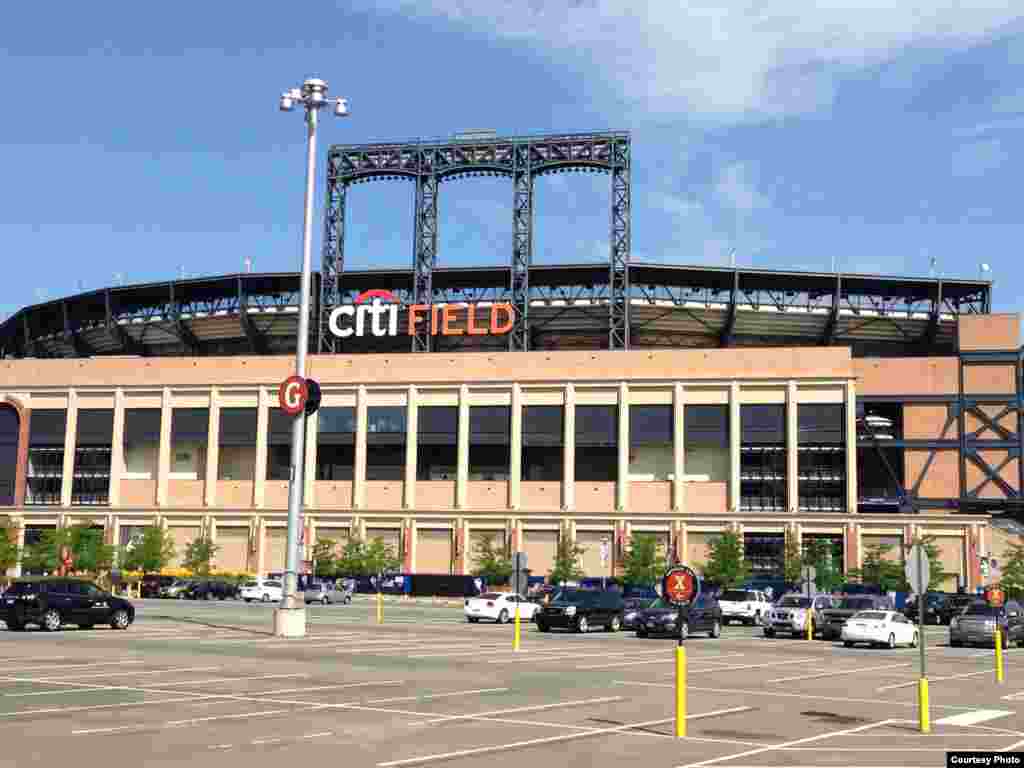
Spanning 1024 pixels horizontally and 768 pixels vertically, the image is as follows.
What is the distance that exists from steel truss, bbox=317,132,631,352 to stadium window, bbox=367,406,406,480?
669 centimetres

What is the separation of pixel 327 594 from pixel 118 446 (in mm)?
31370

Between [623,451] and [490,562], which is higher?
[623,451]

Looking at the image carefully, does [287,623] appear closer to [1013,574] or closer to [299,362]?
[299,362]

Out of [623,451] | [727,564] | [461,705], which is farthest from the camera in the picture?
[623,451]

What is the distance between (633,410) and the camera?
296 ft

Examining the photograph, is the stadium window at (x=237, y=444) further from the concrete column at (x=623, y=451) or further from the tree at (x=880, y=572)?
the tree at (x=880, y=572)

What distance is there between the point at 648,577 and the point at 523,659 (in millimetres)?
54711

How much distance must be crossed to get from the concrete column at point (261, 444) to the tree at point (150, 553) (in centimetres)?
733

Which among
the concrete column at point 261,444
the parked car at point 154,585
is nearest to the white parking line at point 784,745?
the parked car at point 154,585

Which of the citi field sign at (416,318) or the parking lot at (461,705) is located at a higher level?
the citi field sign at (416,318)

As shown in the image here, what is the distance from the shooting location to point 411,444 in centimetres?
9269

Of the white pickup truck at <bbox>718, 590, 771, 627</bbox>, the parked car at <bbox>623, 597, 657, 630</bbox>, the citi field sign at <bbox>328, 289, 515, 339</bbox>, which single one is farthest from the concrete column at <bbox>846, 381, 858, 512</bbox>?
the parked car at <bbox>623, 597, 657, 630</bbox>

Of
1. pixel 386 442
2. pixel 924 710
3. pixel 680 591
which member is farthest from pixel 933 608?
pixel 680 591

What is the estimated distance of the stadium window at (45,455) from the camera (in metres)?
97.9
